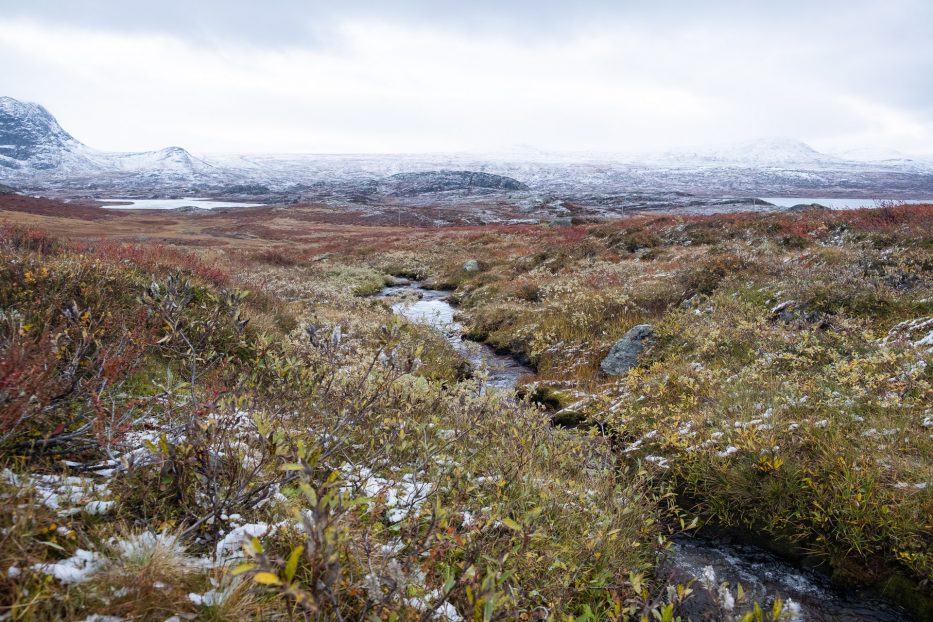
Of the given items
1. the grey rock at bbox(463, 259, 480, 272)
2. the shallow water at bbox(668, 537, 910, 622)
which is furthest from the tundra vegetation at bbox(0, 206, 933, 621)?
the grey rock at bbox(463, 259, 480, 272)

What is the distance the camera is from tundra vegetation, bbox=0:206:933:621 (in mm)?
2391

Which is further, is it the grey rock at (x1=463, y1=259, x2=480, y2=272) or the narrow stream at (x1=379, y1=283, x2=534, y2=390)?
the grey rock at (x1=463, y1=259, x2=480, y2=272)

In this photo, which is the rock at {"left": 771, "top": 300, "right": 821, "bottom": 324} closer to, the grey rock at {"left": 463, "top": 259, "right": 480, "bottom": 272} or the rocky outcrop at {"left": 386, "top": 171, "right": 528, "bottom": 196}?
the grey rock at {"left": 463, "top": 259, "right": 480, "bottom": 272}

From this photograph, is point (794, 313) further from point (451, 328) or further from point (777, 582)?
point (451, 328)

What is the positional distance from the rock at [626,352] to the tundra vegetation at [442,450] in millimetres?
257

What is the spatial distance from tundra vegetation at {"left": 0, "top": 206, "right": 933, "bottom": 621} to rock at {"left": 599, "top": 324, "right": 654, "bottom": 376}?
0.26 meters

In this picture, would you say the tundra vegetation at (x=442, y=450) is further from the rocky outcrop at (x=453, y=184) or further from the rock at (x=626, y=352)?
the rocky outcrop at (x=453, y=184)

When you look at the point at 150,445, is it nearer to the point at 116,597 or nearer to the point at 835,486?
the point at 116,597

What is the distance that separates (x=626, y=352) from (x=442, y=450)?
704 cm

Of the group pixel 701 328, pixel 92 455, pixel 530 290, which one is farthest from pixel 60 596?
pixel 530 290

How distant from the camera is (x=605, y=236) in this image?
27531 millimetres

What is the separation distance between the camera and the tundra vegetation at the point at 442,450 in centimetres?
239

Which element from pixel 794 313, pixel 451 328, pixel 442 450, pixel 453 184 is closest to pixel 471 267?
pixel 451 328

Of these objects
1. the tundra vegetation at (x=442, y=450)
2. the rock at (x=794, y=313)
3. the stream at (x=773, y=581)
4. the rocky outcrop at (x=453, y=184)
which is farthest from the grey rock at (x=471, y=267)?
the rocky outcrop at (x=453, y=184)
